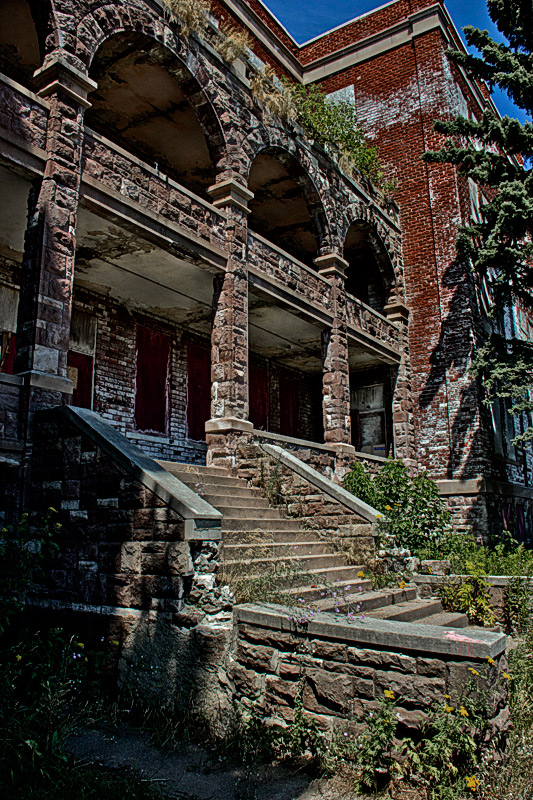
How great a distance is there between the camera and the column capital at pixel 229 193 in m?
10.8

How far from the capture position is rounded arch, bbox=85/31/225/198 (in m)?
10.0

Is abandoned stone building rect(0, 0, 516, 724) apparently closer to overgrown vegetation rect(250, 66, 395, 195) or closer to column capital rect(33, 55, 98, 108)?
column capital rect(33, 55, 98, 108)

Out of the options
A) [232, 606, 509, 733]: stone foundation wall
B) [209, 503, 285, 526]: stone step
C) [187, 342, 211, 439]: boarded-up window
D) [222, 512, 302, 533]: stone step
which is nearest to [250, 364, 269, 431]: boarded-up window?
[187, 342, 211, 439]: boarded-up window

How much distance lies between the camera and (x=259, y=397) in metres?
16.0

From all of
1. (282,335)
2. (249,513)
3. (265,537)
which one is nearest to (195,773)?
(265,537)

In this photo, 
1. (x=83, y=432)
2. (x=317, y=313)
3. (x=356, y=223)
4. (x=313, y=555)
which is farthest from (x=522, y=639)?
(x=356, y=223)

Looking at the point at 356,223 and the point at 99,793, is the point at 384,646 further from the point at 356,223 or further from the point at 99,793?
the point at 356,223

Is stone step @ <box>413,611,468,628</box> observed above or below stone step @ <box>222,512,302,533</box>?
below

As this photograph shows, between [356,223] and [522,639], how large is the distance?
11192 mm

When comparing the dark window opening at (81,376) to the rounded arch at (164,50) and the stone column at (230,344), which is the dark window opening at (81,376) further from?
the rounded arch at (164,50)

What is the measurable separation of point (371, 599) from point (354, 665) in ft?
6.60

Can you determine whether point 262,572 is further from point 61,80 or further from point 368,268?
point 368,268

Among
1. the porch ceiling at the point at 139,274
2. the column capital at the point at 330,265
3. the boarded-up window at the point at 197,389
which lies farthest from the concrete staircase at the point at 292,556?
the column capital at the point at 330,265

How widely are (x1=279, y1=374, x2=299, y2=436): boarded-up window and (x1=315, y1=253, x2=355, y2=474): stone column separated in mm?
3655
